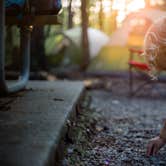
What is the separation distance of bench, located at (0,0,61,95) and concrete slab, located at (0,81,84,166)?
106 millimetres

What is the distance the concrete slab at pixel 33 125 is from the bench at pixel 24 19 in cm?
11

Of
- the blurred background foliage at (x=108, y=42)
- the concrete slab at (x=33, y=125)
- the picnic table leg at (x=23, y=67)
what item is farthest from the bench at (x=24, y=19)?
the blurred background foliage at (x=108, y=42)

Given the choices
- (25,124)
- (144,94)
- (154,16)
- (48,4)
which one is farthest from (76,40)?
(25,124)

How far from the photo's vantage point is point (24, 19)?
2.52 m

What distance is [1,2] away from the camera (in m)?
2.07

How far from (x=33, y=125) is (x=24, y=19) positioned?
105 cm

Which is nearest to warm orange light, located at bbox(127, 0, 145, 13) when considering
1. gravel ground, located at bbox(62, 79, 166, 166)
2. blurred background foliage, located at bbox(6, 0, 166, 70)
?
blurred background foliage, located at bbox(6, 0, 166, 70)

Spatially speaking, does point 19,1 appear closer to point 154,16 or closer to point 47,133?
point 47,133

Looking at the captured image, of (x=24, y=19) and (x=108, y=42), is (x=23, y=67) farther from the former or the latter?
(x=108, y=42)

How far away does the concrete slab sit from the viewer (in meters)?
1.28

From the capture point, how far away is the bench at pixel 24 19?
→ 2158 millimetres

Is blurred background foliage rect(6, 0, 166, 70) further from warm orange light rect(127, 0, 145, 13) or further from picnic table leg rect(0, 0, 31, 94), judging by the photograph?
picnic table leg rect(0, 0, 31, 94)

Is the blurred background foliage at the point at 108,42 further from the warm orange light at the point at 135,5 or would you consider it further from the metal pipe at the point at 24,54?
the metal pipe at the point at 24,54

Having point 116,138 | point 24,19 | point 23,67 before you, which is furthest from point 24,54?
point 116,138
